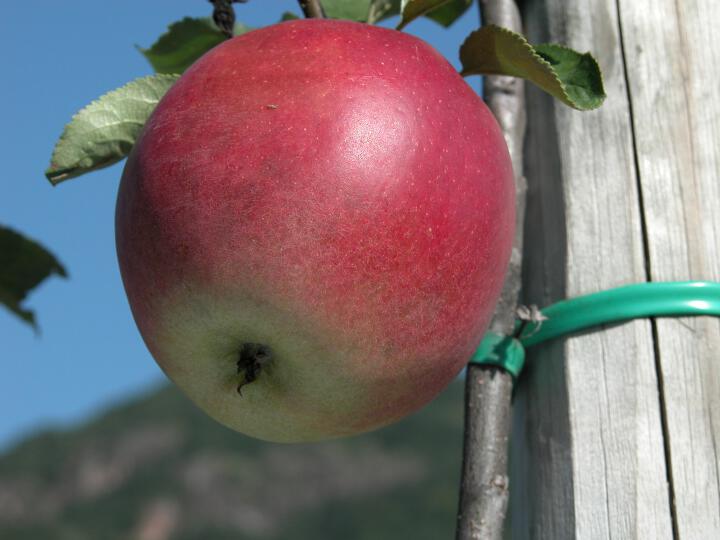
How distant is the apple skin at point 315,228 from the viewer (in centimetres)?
84

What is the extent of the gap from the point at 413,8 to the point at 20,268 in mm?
659

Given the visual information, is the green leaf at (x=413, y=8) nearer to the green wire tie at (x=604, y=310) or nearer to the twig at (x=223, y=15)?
the twig at (x=223, y=15)

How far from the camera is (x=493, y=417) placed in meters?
1.11

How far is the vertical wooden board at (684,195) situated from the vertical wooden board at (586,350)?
0.05 feet

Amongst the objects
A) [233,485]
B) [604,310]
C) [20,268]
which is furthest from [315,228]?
[233,485]

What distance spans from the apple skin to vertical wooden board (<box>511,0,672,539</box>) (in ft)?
0.62

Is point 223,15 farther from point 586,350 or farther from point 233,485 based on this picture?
point 233,485

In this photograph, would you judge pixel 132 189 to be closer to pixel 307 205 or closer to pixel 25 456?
pixel 307 205

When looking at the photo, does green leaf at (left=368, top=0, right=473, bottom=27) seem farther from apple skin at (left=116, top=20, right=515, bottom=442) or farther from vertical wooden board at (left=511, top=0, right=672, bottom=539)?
apple skin at (left=116, top=20, right=515, bottom=442)

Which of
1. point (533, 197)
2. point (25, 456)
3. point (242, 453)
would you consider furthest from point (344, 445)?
point (533, 197)

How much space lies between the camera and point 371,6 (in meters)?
1.21

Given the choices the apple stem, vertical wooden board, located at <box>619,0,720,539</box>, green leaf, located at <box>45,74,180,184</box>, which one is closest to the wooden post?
vertical wooden board, located at <box>619,0,720,539</box>

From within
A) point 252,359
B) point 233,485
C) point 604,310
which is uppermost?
point 233,485

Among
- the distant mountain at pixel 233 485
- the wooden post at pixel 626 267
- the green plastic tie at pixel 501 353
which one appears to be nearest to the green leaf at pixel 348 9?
the wooden post at pixel 626 267
